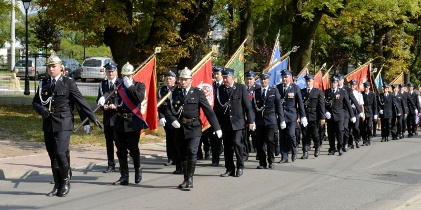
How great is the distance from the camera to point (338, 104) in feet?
54.3

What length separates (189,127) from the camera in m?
10.9

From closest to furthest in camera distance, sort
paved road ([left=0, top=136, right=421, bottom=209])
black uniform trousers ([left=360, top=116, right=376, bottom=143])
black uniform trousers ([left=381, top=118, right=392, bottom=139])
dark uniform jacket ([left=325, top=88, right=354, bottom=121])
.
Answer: paved road ([left=0, top=136, right=421, bottom=209]) < dark uniform jacket ([left=325, top=88, right=354, bottom=121]) < black uniform trousers ([left=360, top=116, right=376, bottom=143]) < black uniform trousers ([left=381, top=118, right=392, bottom=139])

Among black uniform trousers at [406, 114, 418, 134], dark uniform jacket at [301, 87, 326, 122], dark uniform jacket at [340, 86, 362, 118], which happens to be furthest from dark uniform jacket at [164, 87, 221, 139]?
black uniform trousers at [406, 114, 418, 134]

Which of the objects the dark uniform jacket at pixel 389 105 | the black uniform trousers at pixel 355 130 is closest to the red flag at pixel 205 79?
the black uniform trousers at pixel 355 130

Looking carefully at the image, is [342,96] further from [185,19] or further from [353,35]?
[353,35]

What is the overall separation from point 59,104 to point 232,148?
352 centimetres

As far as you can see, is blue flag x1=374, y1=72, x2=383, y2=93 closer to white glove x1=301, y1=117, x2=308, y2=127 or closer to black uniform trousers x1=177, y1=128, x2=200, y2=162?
white glove x1=301, y1=117, x2=308, y2=127

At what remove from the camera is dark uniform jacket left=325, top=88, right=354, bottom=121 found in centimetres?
1653

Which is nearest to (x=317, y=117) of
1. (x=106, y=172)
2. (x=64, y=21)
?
(x=106, y=172)

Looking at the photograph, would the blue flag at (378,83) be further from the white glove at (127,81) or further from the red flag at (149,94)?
the white glove at (127,81)

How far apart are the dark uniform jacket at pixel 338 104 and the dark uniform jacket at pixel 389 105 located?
16.1ft

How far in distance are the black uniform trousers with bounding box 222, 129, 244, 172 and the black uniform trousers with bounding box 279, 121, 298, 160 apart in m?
2.60

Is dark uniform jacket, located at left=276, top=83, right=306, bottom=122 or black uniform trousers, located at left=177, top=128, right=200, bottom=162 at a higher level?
dark uniform jacket, located at left=276, top=83, right=306, bottom=122

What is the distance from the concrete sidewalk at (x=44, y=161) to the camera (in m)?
12.2
